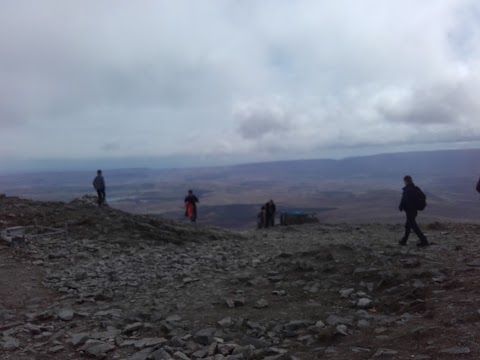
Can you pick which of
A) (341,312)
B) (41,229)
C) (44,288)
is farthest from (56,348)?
(41,229)

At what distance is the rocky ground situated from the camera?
8.14 metres

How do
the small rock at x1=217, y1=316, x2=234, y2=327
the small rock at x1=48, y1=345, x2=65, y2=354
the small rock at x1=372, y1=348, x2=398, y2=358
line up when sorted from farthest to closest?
the small rock at x1=217, y1=316, x2=234, y2=327 → the small rock at x1=48, y1=345, x2=65, y2=354 → the small rock at x1=372, y1=348, x2=398, y2=358

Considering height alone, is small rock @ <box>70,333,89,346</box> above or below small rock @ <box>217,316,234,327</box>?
below

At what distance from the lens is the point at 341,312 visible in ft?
33.1

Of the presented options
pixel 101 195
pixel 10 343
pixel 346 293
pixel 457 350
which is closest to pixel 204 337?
pixel 10 343

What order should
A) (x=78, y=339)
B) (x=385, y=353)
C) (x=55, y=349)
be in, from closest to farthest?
(x=385, y=353), (x=55, y=349), (x=78, y=339)

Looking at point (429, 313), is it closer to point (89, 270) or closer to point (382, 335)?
point (382, 335)

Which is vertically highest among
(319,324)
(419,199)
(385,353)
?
(419,199)

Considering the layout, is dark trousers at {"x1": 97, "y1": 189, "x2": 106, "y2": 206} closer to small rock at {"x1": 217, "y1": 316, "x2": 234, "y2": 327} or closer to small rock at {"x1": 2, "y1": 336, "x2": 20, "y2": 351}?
small rock at {"x1": 2, "y1": 336, "x2": 20, "y2": 351}

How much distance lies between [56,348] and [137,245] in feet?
35.4

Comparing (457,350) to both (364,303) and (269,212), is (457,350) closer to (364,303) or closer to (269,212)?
(364,303)

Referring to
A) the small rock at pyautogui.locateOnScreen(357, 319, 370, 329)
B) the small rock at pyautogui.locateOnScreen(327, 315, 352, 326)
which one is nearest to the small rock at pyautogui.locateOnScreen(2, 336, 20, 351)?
the small rock at pyautogui.locateOnScreen(327, 315, 352, 326)

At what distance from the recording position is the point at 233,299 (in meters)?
11.6

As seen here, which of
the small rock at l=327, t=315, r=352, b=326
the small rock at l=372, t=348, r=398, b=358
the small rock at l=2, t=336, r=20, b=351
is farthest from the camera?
the small rock at l=327, t=315, r=352, b=326
